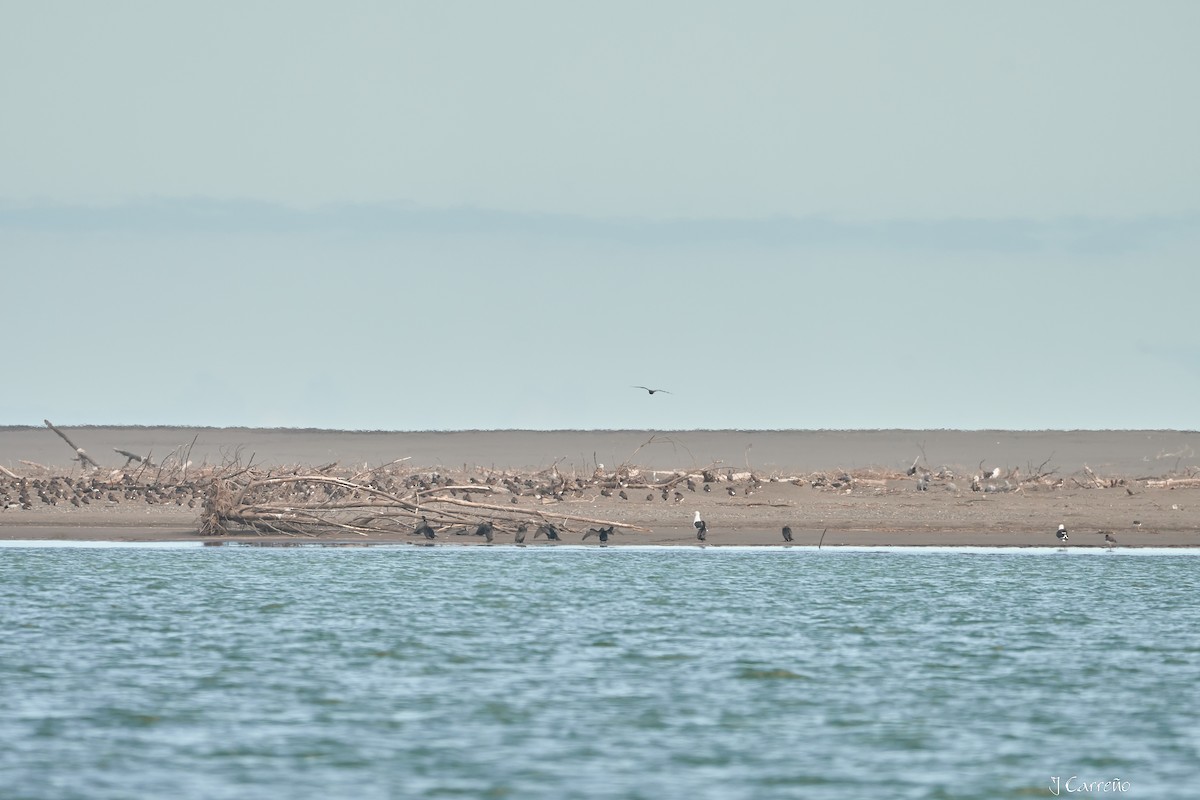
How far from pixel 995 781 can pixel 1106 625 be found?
1123 centimetres

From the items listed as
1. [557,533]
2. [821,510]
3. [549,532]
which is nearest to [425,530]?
[549,532]

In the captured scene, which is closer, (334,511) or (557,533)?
(557,533)

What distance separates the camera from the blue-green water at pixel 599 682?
14016 mm

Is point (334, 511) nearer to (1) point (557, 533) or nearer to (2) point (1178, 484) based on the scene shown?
(1) point (557, 533)

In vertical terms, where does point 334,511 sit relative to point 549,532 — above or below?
above

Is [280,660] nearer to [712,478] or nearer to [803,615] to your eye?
[803,615]

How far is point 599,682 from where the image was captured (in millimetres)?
18797

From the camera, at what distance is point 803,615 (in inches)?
999
